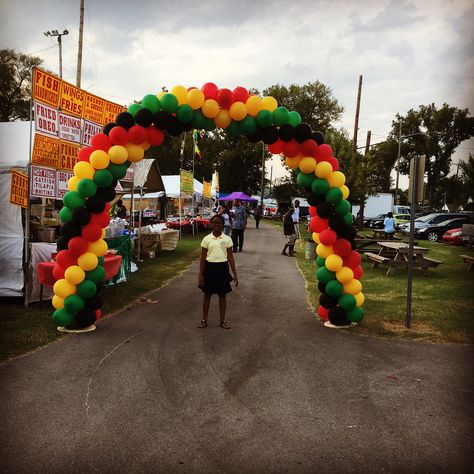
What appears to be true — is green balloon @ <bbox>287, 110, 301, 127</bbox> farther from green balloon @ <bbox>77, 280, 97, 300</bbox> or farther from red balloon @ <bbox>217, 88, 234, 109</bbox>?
green balloon @ <bbox>77, 280, 97, 300</bbox>

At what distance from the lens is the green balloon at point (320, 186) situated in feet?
24.4

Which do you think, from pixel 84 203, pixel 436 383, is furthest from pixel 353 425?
pixel 84 203

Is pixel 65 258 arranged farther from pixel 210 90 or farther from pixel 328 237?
pixel 328 237

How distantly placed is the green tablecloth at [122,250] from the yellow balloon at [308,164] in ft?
17.0

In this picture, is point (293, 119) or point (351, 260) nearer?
point (293, 119)

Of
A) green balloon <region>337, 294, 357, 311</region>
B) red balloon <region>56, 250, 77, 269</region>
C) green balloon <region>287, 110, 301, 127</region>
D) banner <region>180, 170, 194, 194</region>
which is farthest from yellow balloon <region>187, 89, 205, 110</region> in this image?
banner <region>180, 170, 194, 194</region>

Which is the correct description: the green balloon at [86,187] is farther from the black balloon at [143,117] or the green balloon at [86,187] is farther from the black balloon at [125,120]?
the black balloon at [143,117]

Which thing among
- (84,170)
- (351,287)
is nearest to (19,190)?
(84,170)

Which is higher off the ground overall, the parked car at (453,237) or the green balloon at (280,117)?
the green balloon at (280,117)

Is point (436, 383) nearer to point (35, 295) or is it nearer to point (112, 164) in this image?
point (112, 164)

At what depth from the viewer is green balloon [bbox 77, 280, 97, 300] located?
711cm

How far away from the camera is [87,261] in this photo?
282 inches

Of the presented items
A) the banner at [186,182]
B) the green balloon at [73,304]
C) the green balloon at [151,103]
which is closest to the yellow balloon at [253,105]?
the green balloon at [151,103]

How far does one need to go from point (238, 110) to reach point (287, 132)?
88 cm
